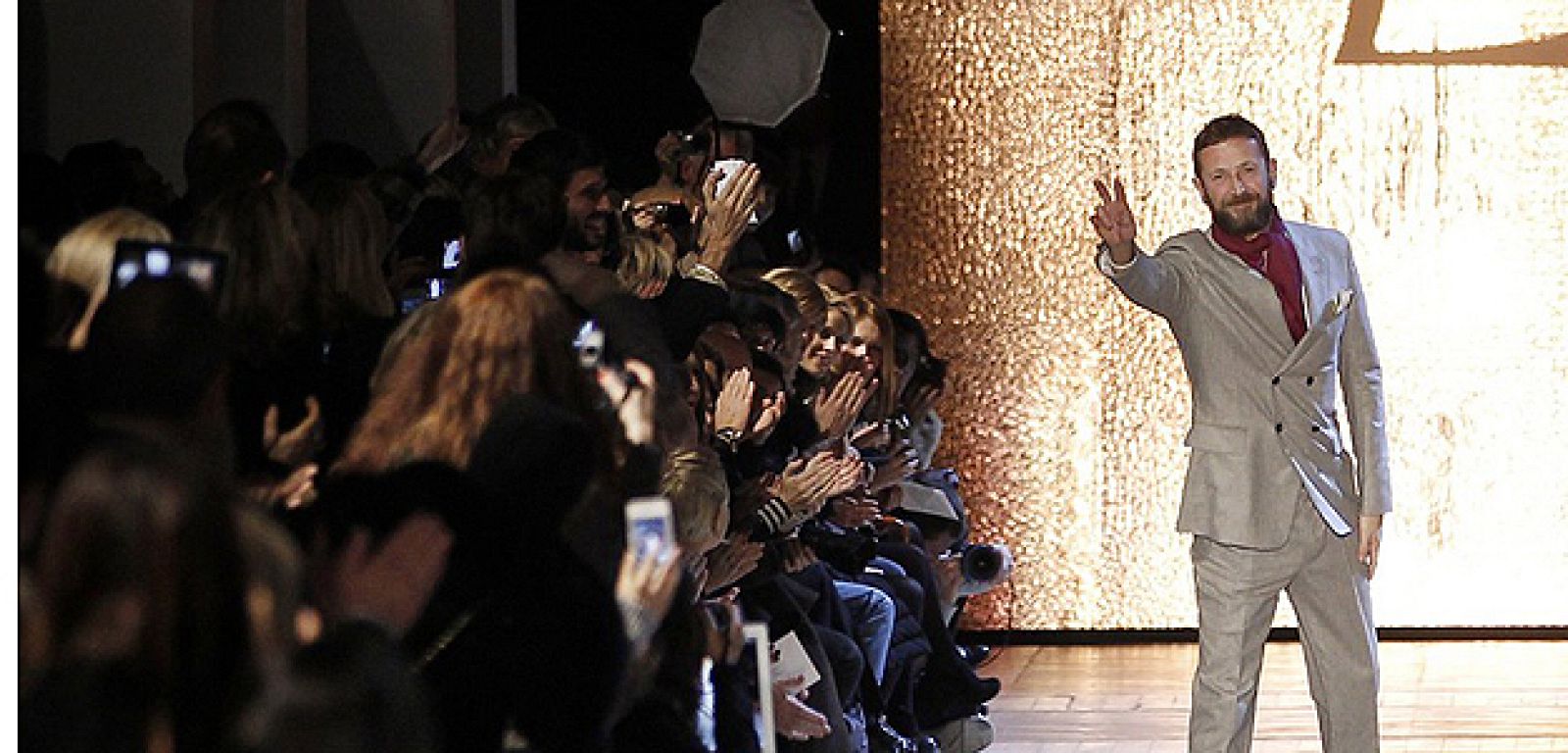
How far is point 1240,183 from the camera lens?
5352 millimetres

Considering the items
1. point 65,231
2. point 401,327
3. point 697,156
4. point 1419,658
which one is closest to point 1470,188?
point 1419,658

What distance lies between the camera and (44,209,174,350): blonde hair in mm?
1843

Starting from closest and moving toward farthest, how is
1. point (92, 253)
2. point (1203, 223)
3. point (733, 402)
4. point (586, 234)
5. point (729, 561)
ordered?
point (92, 253), point (586, 234), point (729, 561), point (733, 402), point (1203, 223)

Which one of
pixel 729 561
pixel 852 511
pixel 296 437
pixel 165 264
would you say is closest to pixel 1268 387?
pixel 852 511

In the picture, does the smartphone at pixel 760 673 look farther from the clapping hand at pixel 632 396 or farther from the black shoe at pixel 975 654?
the black shoe at pixel 975 654

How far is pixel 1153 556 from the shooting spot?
28.6 ft

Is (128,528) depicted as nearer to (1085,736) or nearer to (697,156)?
(697,156)

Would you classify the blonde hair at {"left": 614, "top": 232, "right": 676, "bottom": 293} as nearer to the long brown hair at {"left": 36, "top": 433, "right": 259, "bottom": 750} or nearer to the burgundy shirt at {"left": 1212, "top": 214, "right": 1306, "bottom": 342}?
the burgundy shirt at {"left": 1212, "top": 214, "right": 1306, "bottom": 342}

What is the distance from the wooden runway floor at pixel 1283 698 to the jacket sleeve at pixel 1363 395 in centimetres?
115

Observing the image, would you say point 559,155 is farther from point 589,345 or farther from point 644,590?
point 644,590

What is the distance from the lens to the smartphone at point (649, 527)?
2.50 meters

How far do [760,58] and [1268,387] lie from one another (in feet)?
10.2

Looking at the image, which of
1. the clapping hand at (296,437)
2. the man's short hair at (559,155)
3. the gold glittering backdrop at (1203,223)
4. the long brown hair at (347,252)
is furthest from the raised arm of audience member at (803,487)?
the gold glittering backdrop at (1203,223)

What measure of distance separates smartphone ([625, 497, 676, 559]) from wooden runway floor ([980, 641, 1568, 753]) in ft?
12.9
